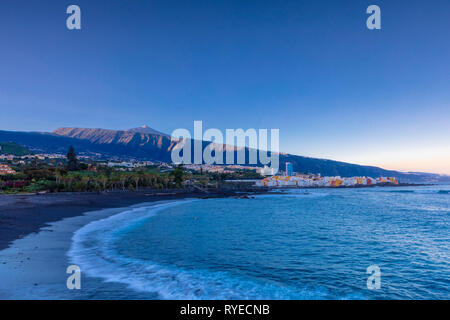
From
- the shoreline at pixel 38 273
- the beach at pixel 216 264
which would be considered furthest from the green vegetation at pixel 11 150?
the shoreline at pixel 38 273

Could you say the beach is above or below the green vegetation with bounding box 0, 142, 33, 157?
below
